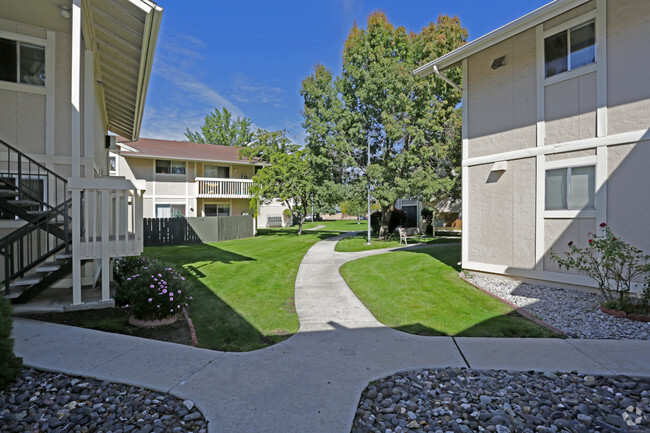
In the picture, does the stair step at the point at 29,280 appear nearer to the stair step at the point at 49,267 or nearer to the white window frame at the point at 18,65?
the stair step at the point at 49,267

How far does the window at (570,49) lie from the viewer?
6895mm

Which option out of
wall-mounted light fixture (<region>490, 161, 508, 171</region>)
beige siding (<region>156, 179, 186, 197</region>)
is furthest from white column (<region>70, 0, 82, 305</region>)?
beige siding (<region>156, 179, 186, 197</region>)

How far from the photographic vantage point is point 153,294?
4855 mm

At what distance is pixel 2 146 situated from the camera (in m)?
6.29

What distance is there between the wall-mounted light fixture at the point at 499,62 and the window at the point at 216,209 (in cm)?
2067

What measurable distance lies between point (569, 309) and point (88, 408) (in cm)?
726

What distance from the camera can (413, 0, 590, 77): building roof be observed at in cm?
658

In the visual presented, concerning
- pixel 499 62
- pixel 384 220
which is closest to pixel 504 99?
pixel 499 62

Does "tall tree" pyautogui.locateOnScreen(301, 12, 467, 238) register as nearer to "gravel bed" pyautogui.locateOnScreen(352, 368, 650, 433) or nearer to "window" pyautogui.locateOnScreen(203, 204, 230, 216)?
"window" pyautogui.locateOnScreen(203, 204, 230, 216)

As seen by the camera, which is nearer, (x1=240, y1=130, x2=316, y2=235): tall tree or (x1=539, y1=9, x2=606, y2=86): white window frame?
(x1=539, y1=9, x2=606, y2=86): white window frame

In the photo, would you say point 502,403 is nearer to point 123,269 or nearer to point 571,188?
point 571,188

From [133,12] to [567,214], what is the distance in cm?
942

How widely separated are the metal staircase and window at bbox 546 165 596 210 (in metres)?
9.58

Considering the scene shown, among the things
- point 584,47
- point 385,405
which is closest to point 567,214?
point 584,47
